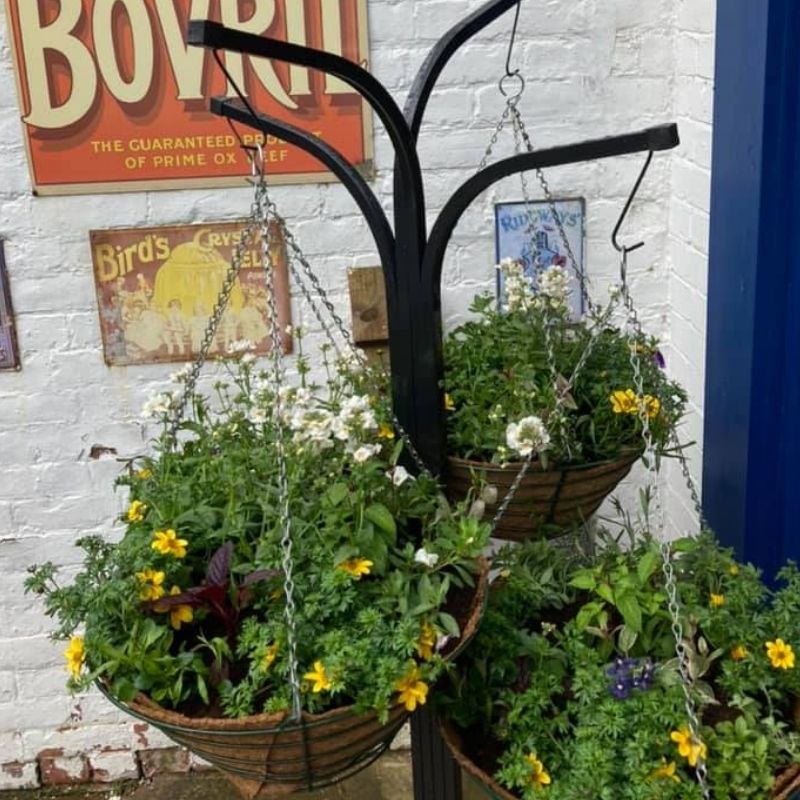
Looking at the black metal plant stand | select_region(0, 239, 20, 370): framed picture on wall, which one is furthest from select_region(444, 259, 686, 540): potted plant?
select_region(0, 239, 20, 370): framed picture on wall

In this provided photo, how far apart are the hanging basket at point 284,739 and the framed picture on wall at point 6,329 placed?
1.26 meters

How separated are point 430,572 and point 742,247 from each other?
0.93 m

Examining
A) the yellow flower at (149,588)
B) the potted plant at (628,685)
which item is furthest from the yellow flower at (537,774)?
the yellow flower at (149,588)

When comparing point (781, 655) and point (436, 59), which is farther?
point (436, 59)

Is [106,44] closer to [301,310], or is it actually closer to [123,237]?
[123,237]

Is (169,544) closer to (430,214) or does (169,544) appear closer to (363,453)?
(363,453)

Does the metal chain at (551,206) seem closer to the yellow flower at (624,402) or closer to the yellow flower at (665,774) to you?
the yellow flower at (624,402)

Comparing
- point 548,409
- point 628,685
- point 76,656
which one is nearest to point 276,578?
point 76,656

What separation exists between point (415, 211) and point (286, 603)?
0.58m

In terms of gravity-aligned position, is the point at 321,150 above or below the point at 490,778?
above

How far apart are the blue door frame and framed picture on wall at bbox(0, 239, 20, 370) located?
1.50 metres

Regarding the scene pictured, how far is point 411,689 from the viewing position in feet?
4.17

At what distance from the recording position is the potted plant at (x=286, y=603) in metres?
1.27

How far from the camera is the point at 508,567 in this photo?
1.64 m
